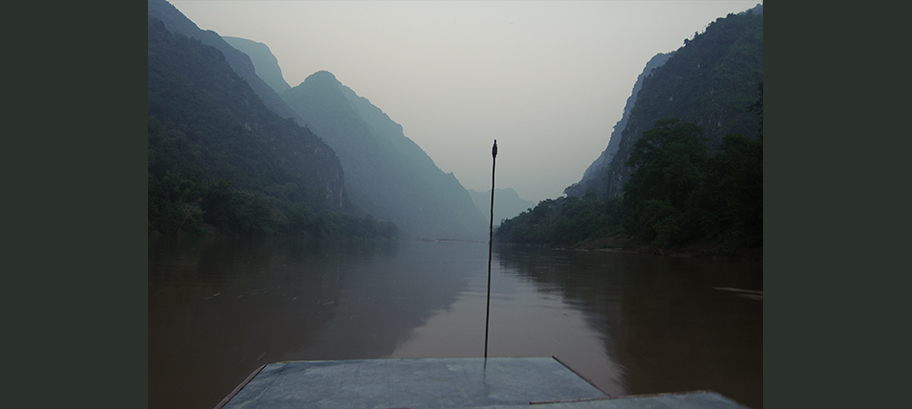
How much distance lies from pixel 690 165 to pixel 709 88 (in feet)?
228

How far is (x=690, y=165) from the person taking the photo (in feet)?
150

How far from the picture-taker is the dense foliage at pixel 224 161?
6012cm

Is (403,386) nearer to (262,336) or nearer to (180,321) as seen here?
(262,336)

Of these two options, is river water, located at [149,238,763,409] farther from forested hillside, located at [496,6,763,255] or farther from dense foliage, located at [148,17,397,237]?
dense foliage, located at [148,17,397,237]

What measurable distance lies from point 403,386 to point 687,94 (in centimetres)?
13182

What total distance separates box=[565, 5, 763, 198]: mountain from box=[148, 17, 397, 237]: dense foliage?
77053mm

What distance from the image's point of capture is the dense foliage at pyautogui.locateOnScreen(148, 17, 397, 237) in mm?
60125

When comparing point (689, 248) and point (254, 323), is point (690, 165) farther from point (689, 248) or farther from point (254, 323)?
point (254, 323)

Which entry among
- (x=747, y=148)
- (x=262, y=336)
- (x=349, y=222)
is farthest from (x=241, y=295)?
(x=349, y=222)

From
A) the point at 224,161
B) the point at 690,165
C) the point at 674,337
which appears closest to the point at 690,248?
the point at 690,165

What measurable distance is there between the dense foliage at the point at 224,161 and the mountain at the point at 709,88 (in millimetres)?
77053

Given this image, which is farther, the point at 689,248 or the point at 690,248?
the point at 689,248

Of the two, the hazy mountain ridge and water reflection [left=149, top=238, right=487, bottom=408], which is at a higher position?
the hazy mountain ridge

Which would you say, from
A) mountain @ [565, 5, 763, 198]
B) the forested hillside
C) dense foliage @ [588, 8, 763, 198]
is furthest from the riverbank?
dense foliage @ [588, 8, 763, 198]
